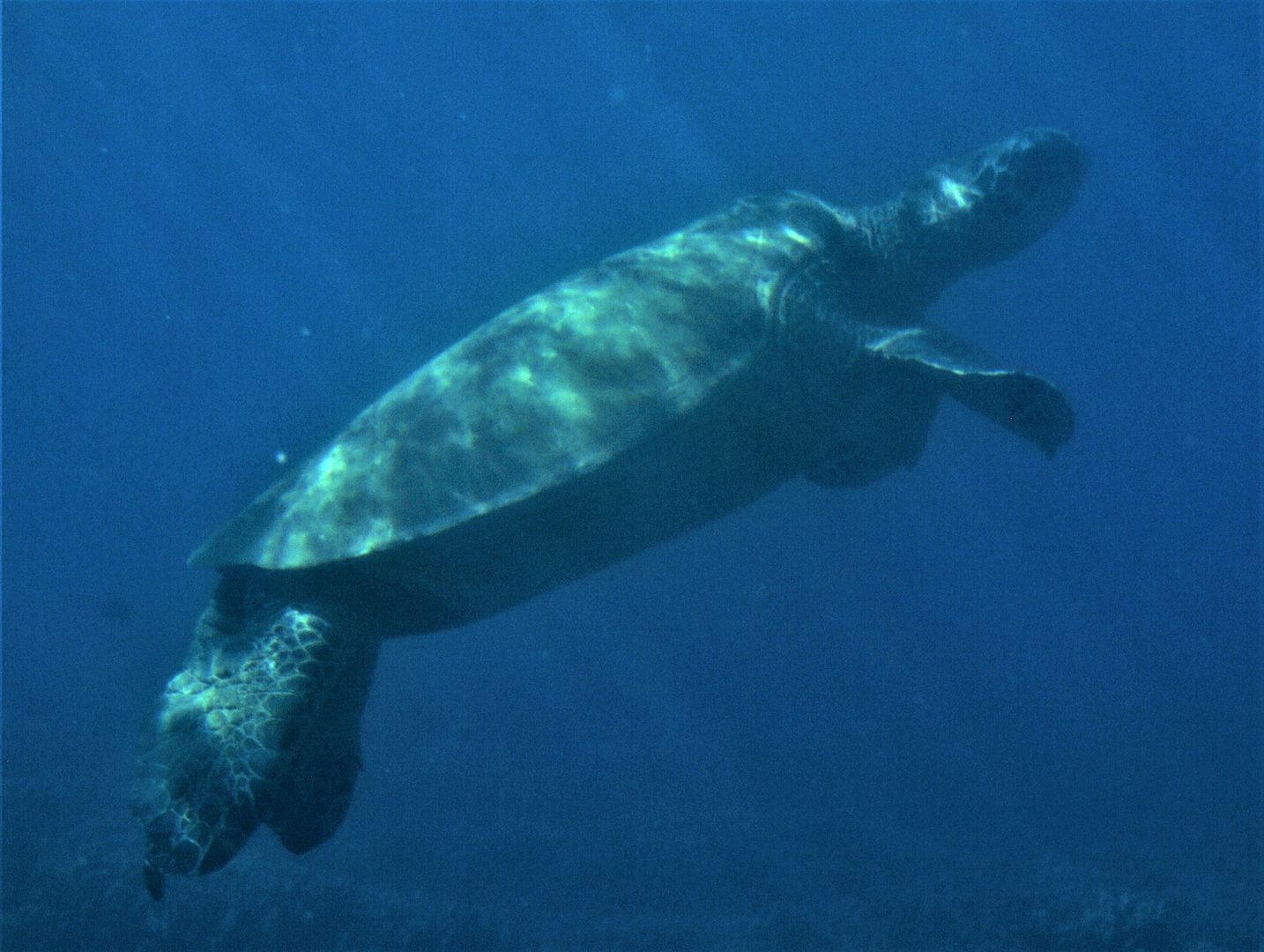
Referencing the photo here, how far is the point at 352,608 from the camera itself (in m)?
5.68

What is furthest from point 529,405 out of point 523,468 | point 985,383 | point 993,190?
point 993,190

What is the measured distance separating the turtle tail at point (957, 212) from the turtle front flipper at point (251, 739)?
20.1ft

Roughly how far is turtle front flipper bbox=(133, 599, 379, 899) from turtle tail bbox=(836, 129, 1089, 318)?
20.1 ft

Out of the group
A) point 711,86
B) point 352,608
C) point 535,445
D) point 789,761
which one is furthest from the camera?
point 711,86

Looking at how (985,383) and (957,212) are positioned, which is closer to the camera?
(985,383)

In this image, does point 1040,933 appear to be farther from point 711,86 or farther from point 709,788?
point 711,86

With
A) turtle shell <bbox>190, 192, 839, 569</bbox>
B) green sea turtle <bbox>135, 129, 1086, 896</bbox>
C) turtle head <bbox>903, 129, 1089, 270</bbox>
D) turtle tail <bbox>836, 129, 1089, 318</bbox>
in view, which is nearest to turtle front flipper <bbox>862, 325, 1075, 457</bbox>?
green sea turtle <bbox>135, 129, 1086, 896</bbox>

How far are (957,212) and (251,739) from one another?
8.42m

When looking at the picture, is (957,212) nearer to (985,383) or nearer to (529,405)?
(985,383)

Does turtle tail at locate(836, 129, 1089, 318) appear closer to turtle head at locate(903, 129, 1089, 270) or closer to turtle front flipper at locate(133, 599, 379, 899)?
turtle head at locate(903, 129, 1089, 270)

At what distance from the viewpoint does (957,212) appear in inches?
326

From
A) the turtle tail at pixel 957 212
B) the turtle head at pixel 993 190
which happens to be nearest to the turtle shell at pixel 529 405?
the turtle tail at pixel 957 212

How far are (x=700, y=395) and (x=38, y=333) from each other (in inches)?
2060

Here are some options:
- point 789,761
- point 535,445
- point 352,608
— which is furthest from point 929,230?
point 789,761
